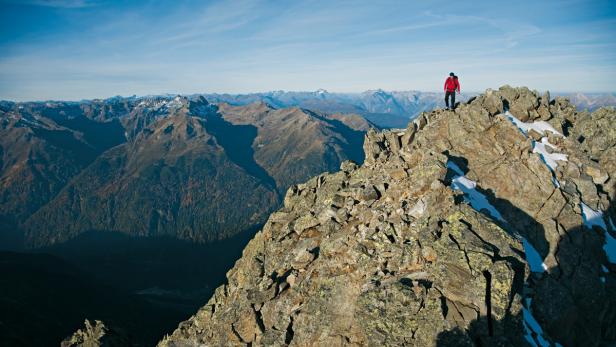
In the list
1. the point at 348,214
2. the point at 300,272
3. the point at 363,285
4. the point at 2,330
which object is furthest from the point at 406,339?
the point at 2,330

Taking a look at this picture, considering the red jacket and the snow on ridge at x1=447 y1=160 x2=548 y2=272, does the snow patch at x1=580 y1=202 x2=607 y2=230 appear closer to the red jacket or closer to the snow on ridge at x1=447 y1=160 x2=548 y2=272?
the snow on ridge at x1=447 y1=160 x2=548 y2=272

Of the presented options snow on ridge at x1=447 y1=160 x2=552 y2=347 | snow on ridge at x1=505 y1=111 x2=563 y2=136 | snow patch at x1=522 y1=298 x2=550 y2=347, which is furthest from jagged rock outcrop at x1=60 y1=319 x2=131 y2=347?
snow on ridge at x1=505 y1=111 x2=563 y2=136

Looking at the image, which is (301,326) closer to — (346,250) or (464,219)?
(346,250)

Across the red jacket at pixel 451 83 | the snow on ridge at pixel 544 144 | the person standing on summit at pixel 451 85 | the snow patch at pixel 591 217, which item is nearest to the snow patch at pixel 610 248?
the snow patch at pixel 591 217

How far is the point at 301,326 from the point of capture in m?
33.3

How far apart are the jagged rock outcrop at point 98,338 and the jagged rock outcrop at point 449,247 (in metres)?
23.4

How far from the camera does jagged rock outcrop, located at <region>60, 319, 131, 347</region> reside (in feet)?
207

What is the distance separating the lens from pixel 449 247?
3047cm

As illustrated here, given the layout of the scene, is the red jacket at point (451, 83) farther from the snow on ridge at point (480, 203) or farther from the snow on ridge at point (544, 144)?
the snow on ridge at point (480, 203)

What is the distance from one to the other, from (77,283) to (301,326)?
182 metres

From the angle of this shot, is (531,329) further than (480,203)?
No

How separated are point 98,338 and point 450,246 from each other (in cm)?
5834

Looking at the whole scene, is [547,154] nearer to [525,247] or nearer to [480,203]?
[480,203]

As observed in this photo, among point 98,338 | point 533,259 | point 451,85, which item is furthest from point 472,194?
point 98,338
